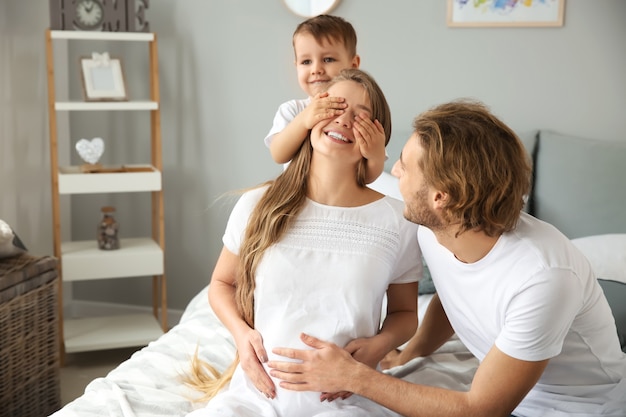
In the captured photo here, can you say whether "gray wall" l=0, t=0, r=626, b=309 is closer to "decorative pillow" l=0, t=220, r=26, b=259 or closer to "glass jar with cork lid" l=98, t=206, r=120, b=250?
"glass jar with cork lid" l=98, t=206, r=120, b=250

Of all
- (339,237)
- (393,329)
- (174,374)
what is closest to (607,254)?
(393,329)

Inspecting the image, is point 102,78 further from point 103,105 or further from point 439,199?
point 439,199

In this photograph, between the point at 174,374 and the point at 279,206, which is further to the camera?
the point at 174,374

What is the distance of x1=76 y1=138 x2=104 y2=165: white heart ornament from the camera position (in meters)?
3.34

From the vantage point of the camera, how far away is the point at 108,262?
3.34 m

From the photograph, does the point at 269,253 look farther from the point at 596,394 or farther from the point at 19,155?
the point at 19,155

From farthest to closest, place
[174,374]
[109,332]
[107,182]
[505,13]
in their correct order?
[109,332] → [107,182] → [505,13] → [174,374]

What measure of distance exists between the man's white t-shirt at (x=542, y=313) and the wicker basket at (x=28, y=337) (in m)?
1.50

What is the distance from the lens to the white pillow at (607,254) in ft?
7.60

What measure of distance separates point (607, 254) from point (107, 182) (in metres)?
1.99

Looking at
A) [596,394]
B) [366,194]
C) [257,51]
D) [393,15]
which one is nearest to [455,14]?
[393,15]

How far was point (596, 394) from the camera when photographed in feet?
5.39

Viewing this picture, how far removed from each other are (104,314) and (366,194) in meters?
2.52

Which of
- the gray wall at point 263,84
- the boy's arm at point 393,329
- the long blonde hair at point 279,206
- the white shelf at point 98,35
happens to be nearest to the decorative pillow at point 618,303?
the boy's arm at point 393,329
